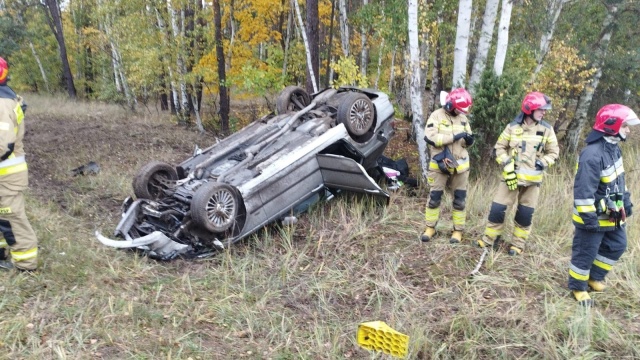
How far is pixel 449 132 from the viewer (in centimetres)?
479

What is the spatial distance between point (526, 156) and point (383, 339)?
2.33 m

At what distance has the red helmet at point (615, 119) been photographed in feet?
11.6

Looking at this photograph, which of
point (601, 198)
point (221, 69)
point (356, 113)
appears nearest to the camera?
point (601, 198)

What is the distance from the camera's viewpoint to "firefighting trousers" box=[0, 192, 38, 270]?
13.4 feet

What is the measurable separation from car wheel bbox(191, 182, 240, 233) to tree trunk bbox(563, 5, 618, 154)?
7.62 meters

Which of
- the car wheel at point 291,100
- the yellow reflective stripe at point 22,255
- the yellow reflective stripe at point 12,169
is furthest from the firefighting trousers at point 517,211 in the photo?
the yellow reflective stripe at point 12,169

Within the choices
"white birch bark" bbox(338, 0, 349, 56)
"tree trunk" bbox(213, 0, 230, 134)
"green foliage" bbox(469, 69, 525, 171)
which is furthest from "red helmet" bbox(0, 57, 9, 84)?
"white birch bark" bbox(338, 0, 349, 56)

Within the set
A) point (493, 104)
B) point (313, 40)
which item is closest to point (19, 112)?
point (493, 104)

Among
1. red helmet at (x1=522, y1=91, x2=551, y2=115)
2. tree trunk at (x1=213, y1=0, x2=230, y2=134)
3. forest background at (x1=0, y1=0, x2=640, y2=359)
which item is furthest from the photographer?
tree trunk at (x1=213, y1=0, x2=230, y2=134)

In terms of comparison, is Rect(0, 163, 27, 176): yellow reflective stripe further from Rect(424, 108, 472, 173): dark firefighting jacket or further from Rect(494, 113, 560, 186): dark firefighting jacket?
Rect(494, 113, 560, 186): dark firefighting jacket

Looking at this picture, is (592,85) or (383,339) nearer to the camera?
(383,339)

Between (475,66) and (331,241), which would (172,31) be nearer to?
(475,66)

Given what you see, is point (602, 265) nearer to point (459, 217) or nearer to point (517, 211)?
point (517, 211)

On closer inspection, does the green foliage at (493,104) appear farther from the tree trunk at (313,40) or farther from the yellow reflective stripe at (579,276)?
the tree trunk at (313,40)
